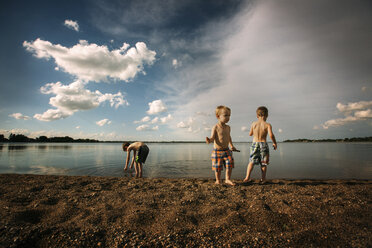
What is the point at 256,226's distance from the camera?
105 inches

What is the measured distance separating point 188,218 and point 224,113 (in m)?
3.53

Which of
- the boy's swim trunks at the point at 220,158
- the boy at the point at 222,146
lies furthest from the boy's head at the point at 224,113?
the boy's swim trunks at the point at 220,158

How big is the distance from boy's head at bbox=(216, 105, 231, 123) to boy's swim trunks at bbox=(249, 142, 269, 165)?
136 centimetres

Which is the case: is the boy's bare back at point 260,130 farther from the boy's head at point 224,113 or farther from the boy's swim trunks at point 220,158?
the boy's swim trunks at point 220,158

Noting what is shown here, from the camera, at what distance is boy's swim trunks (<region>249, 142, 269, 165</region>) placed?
5.51 metres

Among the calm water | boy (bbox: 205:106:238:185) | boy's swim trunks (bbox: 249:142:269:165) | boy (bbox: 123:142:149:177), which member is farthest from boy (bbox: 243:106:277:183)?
boy (bbox: 123:142:149:177)

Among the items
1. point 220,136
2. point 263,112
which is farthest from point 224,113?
point 263,112

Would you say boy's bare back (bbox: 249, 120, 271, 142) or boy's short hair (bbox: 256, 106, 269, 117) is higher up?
boy's short hair (bbox: 256, 106, 269, 117)

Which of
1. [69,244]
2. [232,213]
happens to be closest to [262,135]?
[232,213]

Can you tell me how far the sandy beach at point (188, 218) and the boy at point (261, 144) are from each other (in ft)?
3.81

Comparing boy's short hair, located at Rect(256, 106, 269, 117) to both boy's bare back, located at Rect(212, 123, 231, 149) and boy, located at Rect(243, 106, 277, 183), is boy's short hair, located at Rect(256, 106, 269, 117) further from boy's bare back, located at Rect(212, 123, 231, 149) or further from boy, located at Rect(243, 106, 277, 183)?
boy's bare back, located at Rect(212, 123, 231, 149)

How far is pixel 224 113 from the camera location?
5574mm

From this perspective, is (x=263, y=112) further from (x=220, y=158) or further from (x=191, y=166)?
(x=191, y=166)

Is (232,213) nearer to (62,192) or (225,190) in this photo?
(225,190)
